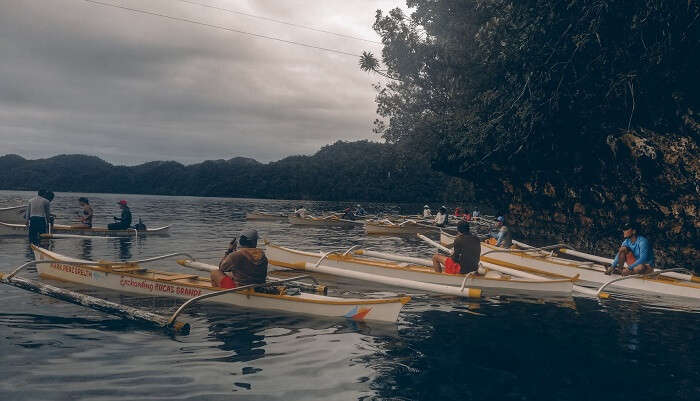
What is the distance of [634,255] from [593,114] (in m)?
8.53

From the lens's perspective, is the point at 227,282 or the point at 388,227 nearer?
the point at 227,282

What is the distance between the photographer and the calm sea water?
21.4 ft

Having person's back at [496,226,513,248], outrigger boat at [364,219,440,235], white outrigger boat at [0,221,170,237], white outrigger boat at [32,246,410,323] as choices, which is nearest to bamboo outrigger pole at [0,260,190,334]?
white outrigger boat at [32,246,410,323]

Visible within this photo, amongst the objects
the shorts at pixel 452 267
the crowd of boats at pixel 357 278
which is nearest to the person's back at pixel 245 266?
the crowd of boats at pixel 357 278

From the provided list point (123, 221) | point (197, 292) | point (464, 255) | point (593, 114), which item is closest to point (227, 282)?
point (197, 292)

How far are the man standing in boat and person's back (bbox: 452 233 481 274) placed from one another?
16.5m

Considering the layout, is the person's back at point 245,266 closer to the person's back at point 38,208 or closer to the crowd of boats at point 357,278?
the crowd of boats at point 357,278

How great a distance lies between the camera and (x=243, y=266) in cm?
1030

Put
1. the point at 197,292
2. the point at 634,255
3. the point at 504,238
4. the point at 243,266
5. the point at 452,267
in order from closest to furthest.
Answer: the point at 243,266, the point at 197,292, the point at 452,267, the point at 634,255, the point at 504,238

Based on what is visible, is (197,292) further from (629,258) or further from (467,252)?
(629,258)

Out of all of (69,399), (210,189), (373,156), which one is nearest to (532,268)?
(69,399)

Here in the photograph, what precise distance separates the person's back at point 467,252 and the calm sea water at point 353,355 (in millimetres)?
1824

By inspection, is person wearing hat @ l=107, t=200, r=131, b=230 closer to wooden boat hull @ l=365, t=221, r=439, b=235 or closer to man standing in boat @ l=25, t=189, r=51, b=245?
man standing in boat @ l=25, t=189, r=51, b=245

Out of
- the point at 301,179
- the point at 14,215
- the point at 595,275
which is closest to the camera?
the point at 595,275
